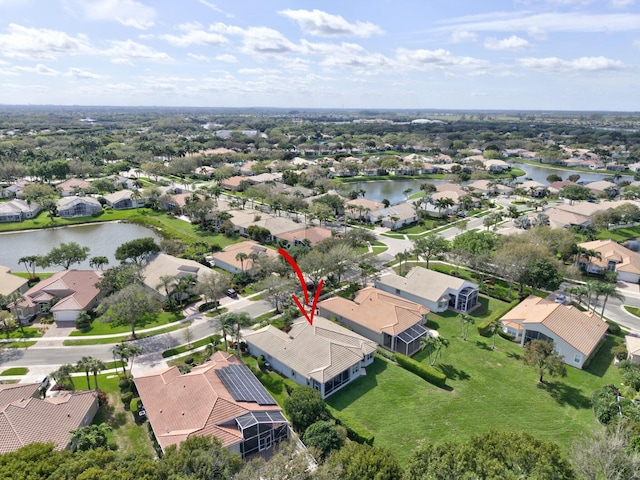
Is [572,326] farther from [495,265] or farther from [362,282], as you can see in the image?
[362,282]

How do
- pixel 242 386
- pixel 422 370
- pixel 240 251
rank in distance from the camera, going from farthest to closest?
pixel 240 251 < pixel 422 370 < pixel 242 386

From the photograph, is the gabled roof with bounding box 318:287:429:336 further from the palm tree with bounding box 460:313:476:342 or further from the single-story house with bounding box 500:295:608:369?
the single-story house with bounding box 500:295:608:369

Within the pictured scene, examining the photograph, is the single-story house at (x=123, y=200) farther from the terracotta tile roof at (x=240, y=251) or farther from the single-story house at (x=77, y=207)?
the terracotta tile roof at (x=240, y=251)

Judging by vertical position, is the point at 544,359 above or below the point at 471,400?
above

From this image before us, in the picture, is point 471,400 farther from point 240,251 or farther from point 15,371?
point 15,371

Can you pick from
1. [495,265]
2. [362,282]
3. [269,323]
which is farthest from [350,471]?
[495,265]

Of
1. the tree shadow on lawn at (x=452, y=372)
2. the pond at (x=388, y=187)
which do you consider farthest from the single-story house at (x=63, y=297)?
the pond at (x=388, y=187)

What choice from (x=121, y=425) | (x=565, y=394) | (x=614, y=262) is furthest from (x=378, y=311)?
(x=614, y=262)
